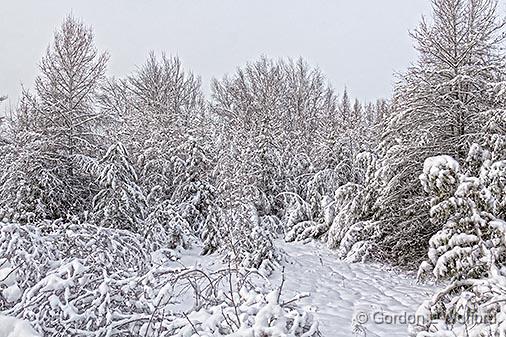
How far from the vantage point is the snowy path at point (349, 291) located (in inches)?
232

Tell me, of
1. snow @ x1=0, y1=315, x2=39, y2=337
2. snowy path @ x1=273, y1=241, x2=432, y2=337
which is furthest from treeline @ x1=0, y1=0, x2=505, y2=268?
snow @ x1=0, y1=315, x2=39, y2=337

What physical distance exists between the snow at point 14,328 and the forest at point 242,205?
0.4 inches

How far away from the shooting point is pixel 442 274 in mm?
5230

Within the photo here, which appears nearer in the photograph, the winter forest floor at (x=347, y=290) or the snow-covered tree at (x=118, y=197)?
the winter forest floor at (x=347, y=290)

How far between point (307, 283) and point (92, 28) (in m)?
9.91

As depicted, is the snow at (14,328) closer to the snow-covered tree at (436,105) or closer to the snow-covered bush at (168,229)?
the snow-covered bush at (168,229)

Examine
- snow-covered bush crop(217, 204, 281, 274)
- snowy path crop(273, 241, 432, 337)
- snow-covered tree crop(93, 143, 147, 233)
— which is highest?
snow-covered tree crop(93, 143, 147, 233)

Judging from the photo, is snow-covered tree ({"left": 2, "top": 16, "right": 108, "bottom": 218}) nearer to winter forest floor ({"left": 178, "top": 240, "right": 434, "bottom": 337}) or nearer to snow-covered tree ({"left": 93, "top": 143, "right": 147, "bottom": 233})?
snow-covered tree ({"left": 93, "top": 143, "right": 147, "bottom": 233})

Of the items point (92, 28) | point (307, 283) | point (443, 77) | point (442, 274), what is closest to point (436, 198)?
point (442, 274)

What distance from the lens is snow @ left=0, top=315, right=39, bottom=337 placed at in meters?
2.67

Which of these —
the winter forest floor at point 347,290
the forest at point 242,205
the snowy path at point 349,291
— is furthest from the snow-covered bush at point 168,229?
the snowy path at point 349,291

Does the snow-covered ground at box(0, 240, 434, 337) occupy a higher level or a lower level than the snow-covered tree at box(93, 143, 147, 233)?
lower

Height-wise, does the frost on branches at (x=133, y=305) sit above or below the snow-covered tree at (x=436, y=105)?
below

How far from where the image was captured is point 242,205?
9.73 m
